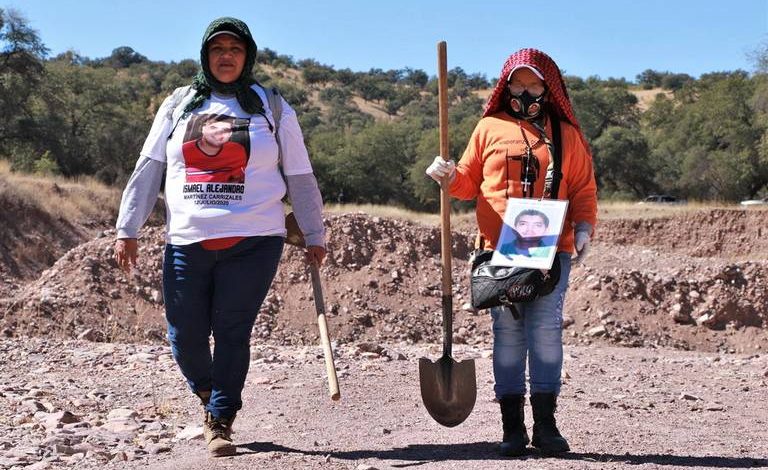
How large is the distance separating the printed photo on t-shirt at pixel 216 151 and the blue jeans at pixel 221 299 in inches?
11.5

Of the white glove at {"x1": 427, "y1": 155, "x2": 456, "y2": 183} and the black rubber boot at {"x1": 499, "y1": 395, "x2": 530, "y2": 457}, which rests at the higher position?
the white glove at {"x1": 427, "y1": 155, "x2": 456, "y2": 183}

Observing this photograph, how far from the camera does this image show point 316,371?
278 inches

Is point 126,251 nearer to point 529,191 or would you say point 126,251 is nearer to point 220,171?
point 220,171

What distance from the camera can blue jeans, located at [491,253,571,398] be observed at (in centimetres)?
426

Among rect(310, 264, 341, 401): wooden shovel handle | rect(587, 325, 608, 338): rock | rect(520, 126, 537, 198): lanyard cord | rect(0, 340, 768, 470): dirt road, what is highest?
rect(520, 126, 537, 198): lanyard cord

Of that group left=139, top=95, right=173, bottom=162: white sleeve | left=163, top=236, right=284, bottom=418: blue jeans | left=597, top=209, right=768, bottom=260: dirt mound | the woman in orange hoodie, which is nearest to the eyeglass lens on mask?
the woman in orange hoodie

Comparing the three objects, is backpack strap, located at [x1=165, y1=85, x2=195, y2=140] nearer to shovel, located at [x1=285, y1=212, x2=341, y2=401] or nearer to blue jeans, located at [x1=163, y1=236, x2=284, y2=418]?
blue jeans, located at [x1=163, y1=236, x2=284, y2=418]

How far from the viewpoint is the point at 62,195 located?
80.2 feet

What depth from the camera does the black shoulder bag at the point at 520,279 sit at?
13.6 feet

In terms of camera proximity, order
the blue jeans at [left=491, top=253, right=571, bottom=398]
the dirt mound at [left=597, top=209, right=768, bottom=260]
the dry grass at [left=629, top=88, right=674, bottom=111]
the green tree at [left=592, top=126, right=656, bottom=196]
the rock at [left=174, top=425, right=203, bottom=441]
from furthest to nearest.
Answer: the dry grass at [left=629, top=88, right=674, bottom=111], the green tree at [left=592, top=126, right=656, bottom=196], the dirt mound at [left=597, top=209, right=768, bottom=260], the rock at [left=174, top=425, right=203, bottom=441], the blue jeans at [left=491, top=253, right=571, bottom=398]

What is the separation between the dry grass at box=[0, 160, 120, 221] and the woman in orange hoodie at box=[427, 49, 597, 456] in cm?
1962

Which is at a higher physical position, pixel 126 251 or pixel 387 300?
pixel 126 251

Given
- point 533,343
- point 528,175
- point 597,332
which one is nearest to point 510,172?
point 528,175

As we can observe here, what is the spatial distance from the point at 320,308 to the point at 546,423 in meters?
1.14
